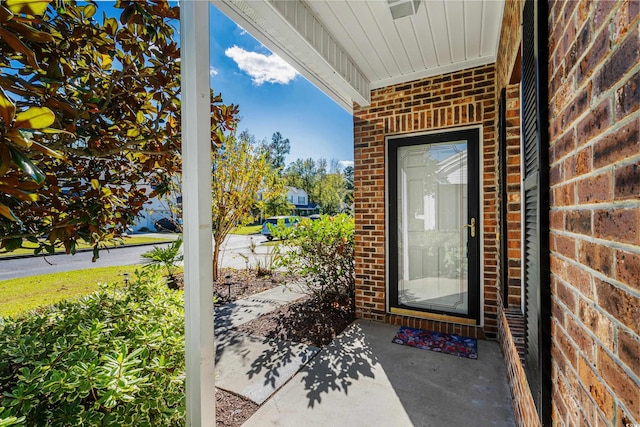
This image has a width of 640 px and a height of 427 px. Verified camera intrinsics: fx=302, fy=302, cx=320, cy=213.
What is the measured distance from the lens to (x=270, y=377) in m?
2.44

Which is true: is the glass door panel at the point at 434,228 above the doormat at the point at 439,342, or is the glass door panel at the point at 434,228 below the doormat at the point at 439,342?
above

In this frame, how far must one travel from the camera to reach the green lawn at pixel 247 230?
553cm

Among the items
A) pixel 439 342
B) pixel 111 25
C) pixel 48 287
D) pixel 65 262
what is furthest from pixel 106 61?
pixel 439 342

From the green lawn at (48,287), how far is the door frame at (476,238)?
107 inches

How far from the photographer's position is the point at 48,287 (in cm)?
141

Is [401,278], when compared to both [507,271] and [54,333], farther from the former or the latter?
[54,333]

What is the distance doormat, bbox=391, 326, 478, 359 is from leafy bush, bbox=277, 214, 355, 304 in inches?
42.3

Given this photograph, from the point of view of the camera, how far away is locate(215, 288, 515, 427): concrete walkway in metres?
1.99

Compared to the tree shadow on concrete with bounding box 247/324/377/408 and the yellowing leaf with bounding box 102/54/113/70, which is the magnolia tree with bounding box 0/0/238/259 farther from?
the tree shadow on concrete with bounding box 247/324/377/408

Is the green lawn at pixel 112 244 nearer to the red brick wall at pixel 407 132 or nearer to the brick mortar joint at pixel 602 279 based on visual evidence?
the brick mortar joint at pixel 602 279

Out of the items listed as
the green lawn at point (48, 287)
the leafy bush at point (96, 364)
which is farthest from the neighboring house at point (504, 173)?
the leafy bush at point (96, 364)

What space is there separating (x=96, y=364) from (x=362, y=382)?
1.82 meters

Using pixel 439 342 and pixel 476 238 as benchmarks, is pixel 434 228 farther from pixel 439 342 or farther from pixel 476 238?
pixel 439 342

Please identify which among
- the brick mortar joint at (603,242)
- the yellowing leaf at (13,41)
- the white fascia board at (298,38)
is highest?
the white fascia board at (298,38)
